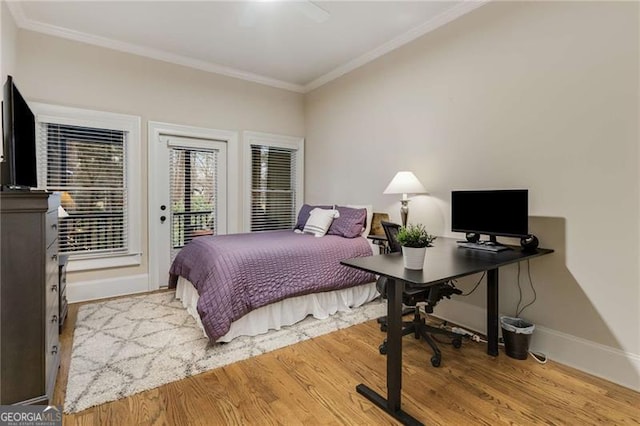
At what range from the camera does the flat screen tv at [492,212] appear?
7.69 feet

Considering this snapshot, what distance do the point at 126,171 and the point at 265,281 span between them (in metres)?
2.45

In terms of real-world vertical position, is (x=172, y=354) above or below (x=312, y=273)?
below

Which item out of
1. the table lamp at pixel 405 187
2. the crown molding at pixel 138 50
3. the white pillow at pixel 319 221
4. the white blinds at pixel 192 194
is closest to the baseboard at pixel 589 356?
the table lamp at pixel 405 187

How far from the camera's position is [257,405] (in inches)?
71.7

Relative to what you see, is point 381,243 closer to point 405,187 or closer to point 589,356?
point 405,187

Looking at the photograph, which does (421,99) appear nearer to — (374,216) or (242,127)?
(374,216)

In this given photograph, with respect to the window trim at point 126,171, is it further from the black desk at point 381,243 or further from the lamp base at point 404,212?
the lamp base at point 404,212

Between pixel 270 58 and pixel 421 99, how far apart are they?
2023 millimetres

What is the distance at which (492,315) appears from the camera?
8.01 ft

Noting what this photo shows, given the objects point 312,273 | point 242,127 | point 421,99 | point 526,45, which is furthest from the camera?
point 242,127

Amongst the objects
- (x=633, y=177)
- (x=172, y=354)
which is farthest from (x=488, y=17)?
(x=172, y=354)

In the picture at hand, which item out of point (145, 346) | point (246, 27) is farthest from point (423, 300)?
point (246, 27)

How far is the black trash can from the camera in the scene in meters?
2.34

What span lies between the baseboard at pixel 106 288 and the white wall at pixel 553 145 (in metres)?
3.40
